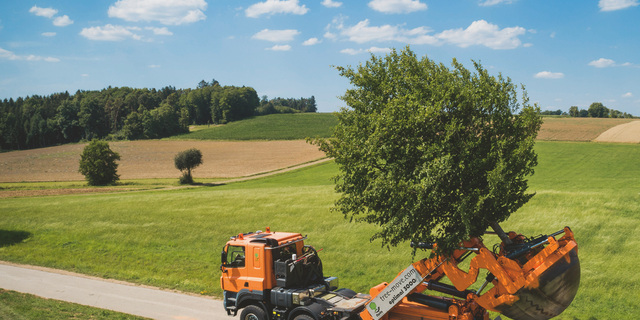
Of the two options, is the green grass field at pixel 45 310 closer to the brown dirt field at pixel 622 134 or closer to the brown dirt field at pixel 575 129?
the brown dirt field at pixel 575 129

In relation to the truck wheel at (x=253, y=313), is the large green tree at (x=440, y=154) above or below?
above

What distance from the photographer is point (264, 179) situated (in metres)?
58.1

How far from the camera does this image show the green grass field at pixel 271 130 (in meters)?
109

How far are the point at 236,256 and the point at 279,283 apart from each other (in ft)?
5.71

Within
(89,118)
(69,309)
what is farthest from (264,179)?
(89,118)

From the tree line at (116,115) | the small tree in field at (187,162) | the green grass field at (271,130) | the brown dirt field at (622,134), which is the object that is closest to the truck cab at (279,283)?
the small tree in field at (187,162)

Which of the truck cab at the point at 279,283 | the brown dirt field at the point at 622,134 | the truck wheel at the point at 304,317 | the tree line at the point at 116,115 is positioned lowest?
the truck wheel at the point at 304,317

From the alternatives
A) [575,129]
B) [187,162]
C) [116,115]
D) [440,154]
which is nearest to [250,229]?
[440,154]

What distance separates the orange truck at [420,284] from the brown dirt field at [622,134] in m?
64.4

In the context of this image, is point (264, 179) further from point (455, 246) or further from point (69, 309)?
point (455, 246)

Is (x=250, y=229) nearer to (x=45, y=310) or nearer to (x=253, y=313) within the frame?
(x=45, y=310)

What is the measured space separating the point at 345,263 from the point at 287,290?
29.6ft

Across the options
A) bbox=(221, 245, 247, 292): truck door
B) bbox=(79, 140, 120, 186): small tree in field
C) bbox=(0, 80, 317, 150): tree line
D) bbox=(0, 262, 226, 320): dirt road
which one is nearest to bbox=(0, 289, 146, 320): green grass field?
bbox=(0, 262, 226, 320): dirt road

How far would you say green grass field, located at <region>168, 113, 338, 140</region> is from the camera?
358 ft
